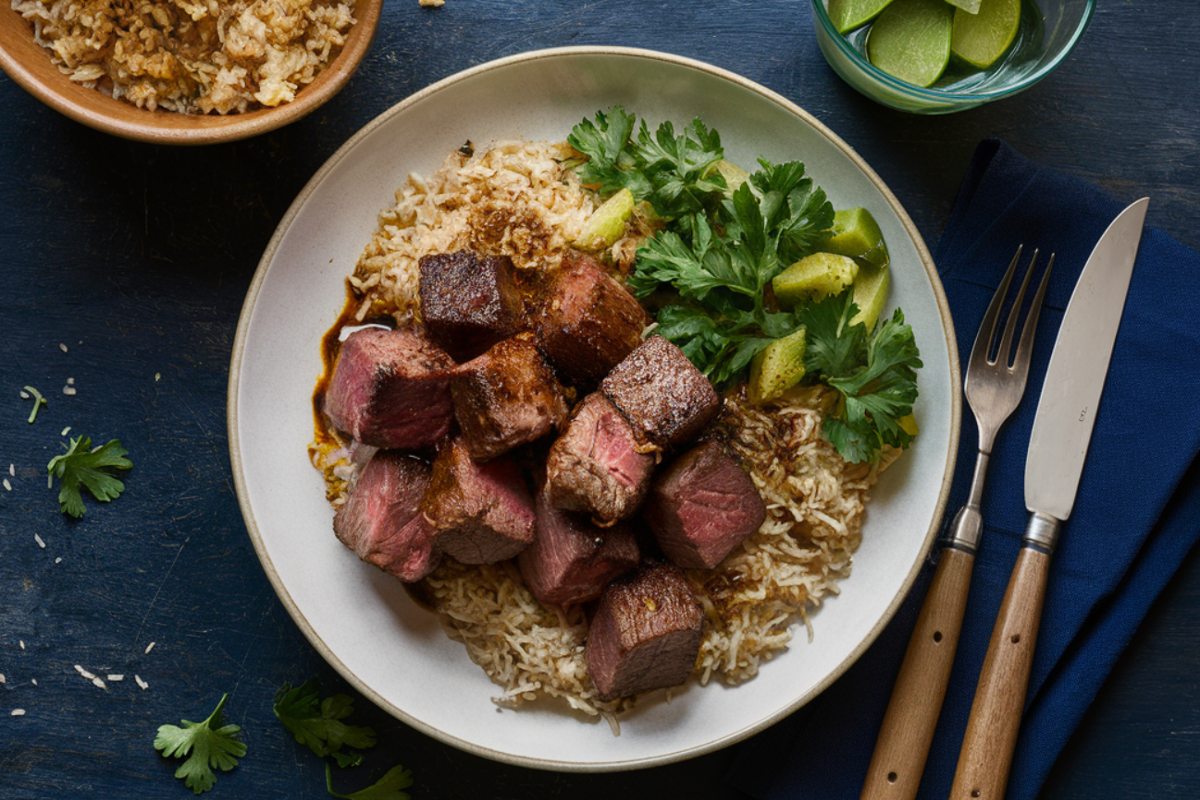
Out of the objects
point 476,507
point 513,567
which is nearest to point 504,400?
point 476,507

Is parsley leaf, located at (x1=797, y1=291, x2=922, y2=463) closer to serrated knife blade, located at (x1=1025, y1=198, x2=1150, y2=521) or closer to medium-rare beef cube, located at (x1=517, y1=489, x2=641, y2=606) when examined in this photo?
serrated knife blade, located at (x1=1025, y1=198, x2=1150, y2=521)

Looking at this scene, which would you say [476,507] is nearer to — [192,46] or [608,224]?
[608,224]

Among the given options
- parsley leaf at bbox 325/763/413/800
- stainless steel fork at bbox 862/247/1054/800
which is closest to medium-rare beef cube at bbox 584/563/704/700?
stainless steel fork at bbox 862/247/1054/800

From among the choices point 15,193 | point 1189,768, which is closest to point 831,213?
point 1189,768

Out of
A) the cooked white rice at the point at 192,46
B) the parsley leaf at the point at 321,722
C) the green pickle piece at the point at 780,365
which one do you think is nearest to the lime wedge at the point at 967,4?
the green pickle piece at the point at 780,365

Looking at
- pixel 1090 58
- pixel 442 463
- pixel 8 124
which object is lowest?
pixel 442 463

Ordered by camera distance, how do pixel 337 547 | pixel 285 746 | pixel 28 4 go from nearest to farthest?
pixel 28 4
pixel 337 547
pixel 285 746

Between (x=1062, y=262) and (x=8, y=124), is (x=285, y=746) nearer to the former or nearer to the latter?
(x=8, y=124)
